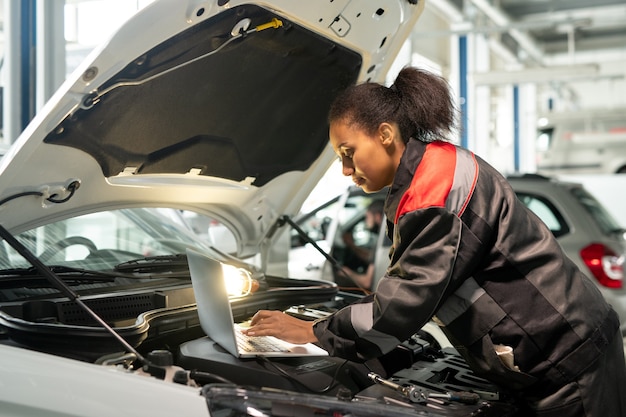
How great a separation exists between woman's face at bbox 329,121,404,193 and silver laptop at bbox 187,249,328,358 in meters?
0.43

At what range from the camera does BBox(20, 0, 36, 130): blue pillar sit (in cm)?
403

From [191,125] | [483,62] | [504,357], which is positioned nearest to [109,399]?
[504,357]

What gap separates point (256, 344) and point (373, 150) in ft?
2.11

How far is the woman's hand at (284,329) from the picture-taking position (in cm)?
180

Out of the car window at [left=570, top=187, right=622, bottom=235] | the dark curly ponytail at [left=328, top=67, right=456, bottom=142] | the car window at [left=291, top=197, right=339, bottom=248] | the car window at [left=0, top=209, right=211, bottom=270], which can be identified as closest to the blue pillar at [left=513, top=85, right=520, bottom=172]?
the car window at [left=291, top=197, right=339, bottom=248]

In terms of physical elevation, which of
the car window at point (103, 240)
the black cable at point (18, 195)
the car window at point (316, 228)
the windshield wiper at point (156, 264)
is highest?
the car window at point (316, 228)

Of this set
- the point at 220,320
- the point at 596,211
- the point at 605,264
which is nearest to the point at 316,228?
the point at 596,211

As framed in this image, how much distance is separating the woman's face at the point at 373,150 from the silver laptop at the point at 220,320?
1.40 feet

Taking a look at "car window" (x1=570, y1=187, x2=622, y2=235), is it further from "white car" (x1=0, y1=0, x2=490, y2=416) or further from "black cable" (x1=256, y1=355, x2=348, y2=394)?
"black cable" (x1=256, y1=355, x2=348, y2=394)

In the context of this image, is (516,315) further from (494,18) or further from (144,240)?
(494,18)

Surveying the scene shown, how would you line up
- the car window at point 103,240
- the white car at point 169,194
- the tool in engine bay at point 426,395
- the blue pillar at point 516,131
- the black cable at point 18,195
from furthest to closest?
the blue pillar at point 516,131
the car window at point 103,240
the black cable at point 18,195
the tool in engine bay at point 426,395
the white car at point 169,194

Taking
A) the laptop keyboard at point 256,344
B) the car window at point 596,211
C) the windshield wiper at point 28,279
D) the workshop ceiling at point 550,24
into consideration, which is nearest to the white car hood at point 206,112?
the windshield wiper at point 28,279

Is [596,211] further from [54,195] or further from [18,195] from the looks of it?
[18,195]

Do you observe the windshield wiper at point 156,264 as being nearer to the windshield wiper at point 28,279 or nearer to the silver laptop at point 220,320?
the windshield wiper at point 28,279
